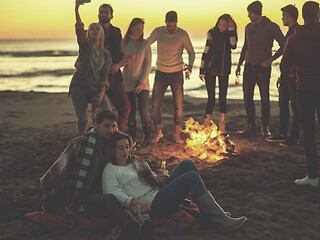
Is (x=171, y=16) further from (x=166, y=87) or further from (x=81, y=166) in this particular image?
(x=81, y=166)

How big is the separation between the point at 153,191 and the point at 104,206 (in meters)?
0.53

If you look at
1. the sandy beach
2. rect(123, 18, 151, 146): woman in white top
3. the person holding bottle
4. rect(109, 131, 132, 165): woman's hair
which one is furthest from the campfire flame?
rect(109, 131, 132, 165): woman's hair

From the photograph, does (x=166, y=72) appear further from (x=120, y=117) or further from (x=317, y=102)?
(x=317, y=102)

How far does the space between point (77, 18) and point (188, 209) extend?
319 centimetres

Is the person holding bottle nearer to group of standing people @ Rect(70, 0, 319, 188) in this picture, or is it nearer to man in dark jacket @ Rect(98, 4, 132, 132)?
group of standing people @ Rect(70, 0, 319, 188)

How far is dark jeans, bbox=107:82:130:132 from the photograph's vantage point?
6.37 metres

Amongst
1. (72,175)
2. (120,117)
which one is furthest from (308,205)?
(120,117)

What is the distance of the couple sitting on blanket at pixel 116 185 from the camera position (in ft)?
11.6

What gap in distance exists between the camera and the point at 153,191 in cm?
379

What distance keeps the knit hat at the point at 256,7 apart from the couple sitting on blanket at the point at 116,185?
15.5ft

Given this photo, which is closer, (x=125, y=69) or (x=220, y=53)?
(x=125, y=69)

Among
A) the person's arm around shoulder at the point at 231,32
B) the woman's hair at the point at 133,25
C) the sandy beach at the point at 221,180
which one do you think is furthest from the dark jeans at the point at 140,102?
the person's arm around shoulder at the point at 231,32

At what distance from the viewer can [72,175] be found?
12.1 ft

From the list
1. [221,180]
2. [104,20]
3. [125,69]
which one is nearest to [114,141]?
[221,180]
